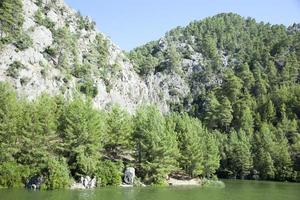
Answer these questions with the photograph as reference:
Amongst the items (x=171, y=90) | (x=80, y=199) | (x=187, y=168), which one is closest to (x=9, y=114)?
(x=80, y=199)

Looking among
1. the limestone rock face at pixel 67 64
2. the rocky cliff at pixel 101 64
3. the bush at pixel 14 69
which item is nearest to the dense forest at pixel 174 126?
the rocky cliff at pixel 101 64

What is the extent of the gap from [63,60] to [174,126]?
154 ft

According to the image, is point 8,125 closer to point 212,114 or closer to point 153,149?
point 153,149

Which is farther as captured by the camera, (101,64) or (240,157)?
(101,64)

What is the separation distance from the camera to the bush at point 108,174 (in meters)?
72.9

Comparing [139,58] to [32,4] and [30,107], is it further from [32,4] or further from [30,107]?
[30,107]

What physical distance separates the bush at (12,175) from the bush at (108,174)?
38.1 feet

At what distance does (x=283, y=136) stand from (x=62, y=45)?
66268 mm

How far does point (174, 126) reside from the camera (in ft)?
304

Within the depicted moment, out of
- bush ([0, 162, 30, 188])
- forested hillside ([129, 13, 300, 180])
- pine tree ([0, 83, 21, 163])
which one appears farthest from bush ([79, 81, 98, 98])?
bush ([0, 162, 30, 188])

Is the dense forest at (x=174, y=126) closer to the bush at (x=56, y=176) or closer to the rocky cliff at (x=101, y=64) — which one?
the bush at (x=56, y=176)

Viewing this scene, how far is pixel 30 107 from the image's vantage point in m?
75.1

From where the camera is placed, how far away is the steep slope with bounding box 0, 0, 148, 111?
368 feet

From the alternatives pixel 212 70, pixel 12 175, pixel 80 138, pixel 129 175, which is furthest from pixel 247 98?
pixel 12 175
